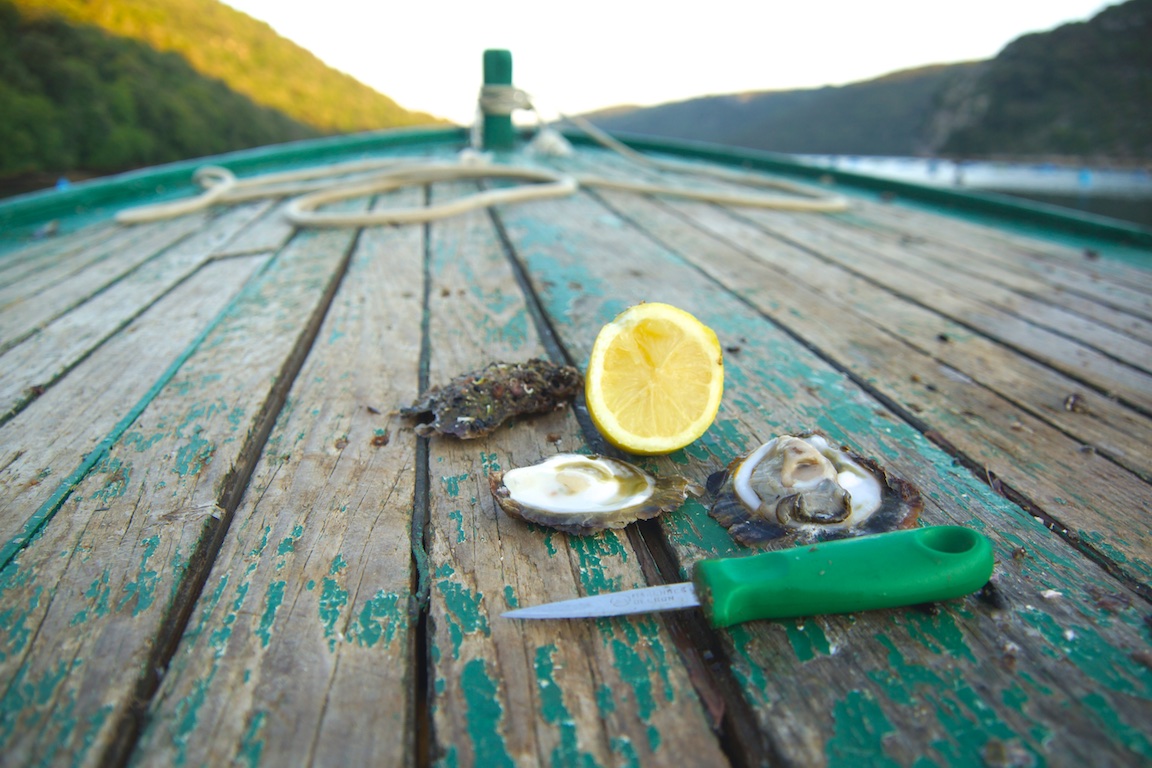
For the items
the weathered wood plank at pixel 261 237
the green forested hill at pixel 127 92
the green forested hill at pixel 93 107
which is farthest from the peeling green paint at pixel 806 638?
the green forested hill at pixel 93 107

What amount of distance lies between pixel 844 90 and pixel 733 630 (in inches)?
4521

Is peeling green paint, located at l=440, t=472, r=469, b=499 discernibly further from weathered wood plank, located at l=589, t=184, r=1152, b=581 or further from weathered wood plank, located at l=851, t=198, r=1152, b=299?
weathered wood plank, located at l=851, t=198, r=1152, b=299

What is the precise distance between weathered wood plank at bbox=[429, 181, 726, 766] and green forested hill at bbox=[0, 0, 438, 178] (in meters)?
15.3

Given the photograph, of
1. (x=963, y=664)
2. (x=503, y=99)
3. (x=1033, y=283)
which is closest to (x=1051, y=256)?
(x=1033, y=283)

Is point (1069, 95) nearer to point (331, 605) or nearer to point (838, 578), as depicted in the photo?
point (838, 578)

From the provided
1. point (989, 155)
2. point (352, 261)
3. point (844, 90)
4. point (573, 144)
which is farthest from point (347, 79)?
point (844, 90)

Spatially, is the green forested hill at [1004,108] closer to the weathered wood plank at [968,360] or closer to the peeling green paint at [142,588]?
the weathered wood plank at [968,360]

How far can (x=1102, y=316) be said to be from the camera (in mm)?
2273

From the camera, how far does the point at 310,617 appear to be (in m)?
0.87

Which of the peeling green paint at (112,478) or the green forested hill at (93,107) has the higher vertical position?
the green forested hill at (93,107)

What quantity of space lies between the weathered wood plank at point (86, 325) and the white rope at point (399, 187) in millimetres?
615

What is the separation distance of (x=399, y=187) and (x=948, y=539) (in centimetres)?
418

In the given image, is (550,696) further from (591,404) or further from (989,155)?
(989,155)

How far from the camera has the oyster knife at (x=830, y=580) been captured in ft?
2.65
